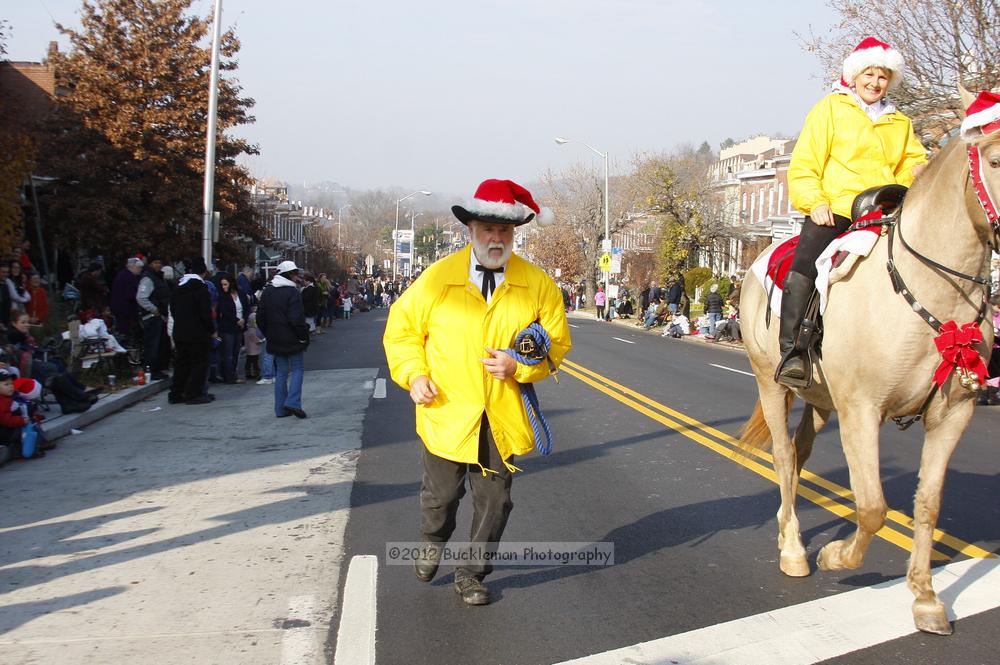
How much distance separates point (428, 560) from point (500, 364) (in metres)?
1.22

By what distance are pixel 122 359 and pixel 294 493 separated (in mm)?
8985

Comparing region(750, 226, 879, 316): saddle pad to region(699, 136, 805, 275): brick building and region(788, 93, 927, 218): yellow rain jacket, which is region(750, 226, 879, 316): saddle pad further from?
region(699, 136, 805, 275): brick building

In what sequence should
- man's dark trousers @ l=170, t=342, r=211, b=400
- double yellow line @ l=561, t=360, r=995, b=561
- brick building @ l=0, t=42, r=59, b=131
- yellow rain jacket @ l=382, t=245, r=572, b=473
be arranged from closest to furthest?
1. yellow rain jacket @ l=382, t=245, r=572, b=473
2. double yellow line @ l=561, t=360, r=995, b=561
3. man's dark trousers @ l=170, t=342, r=211, b=400
4. brick building @ l=0, t=42, r=59, b=131

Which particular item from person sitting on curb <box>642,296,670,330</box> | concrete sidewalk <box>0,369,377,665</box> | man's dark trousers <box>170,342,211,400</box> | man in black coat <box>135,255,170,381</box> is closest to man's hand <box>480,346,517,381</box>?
concrete sidewalk <box>0,369,377,665</box>

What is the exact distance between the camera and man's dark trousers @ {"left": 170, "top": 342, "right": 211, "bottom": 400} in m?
13.6

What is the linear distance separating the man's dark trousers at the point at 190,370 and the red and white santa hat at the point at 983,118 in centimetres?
1123

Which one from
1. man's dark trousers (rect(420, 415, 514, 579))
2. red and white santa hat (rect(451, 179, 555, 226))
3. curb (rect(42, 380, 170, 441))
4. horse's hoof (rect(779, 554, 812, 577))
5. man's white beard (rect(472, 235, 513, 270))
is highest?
red and white santa hat (rect(451, 179, 555, 226))

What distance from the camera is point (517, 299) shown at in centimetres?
498

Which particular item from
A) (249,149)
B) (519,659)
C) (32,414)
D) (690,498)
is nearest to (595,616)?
(519,659)

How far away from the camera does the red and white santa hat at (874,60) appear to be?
17.4 feet

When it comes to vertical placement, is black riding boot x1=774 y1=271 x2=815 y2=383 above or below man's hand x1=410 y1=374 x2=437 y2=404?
above

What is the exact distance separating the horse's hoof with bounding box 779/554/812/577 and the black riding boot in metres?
1.01

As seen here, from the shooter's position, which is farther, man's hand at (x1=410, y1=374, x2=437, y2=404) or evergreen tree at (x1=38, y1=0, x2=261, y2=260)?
evergreen tree at (x1=38, y1=0, x2=261, y2=260)

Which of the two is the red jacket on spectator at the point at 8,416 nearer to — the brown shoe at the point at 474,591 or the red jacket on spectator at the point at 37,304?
the brown shoe at the point at 474,591
